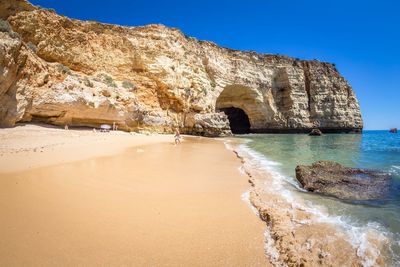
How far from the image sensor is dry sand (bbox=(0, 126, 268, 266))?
237cm

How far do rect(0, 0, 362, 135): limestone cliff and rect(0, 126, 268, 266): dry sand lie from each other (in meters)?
10.0

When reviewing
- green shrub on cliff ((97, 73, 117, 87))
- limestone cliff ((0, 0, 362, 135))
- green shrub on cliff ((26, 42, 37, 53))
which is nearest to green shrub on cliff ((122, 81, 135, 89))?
limestone cliff ((0, 0, 362, 135))

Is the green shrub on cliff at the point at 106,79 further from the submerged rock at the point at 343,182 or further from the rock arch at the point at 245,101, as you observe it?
the submerged rock at the point at 343,182

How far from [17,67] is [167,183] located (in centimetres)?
1235

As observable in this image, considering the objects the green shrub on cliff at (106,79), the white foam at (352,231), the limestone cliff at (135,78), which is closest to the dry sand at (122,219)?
the white foam at (352,231)

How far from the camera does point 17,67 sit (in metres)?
12.5

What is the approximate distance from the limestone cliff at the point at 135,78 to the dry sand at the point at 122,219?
10.0m

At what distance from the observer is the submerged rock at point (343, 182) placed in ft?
16.1

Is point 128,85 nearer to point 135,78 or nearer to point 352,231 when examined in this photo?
point 135,78

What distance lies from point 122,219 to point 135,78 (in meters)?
20.4

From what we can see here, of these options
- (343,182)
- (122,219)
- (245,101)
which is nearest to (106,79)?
(122,219)

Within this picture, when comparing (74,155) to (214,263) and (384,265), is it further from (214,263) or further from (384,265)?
(384,265)

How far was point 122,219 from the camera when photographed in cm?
320

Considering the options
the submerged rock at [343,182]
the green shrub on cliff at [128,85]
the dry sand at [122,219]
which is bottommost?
the dry sand at [122,219]
